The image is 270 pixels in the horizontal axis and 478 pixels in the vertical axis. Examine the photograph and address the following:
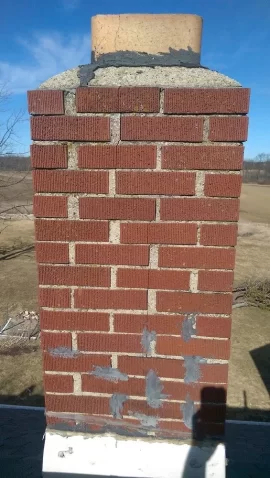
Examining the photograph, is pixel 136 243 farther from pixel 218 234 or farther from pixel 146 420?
pixel 146 420

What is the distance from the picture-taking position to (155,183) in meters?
1.32

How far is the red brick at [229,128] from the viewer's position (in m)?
1.27

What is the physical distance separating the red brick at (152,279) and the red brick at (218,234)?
15 cm

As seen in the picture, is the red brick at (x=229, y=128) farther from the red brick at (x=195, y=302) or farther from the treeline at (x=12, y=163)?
the treeline at (x=12, y=163)

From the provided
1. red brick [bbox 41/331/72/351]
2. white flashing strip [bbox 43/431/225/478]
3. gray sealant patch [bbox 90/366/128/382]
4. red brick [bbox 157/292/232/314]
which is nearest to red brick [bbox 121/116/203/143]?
red brick [bbox 157/292/232/314]

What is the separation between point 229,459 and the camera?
2.13 m

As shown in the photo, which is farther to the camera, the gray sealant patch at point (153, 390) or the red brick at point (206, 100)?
the gray sealant patch at point (153, 390)

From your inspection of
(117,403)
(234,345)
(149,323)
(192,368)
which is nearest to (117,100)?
(149,323)

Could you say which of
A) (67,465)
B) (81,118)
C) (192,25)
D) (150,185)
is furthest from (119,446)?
(192,25)

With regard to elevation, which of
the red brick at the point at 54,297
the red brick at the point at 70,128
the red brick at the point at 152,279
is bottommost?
the red brick at the point at 54,297

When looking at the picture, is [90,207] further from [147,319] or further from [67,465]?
Answer: [67,465]

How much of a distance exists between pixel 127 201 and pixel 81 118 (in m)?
0.35

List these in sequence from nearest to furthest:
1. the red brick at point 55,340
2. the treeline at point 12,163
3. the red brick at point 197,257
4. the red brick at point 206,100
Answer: the red brick at point 206,100 → the red brick at point 197,257 → the red brick at point 55,340 → the treeline at point 12,163

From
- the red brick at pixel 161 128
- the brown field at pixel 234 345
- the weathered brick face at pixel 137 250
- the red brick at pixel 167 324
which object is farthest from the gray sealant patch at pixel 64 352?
the brown field at pixel 234 345
